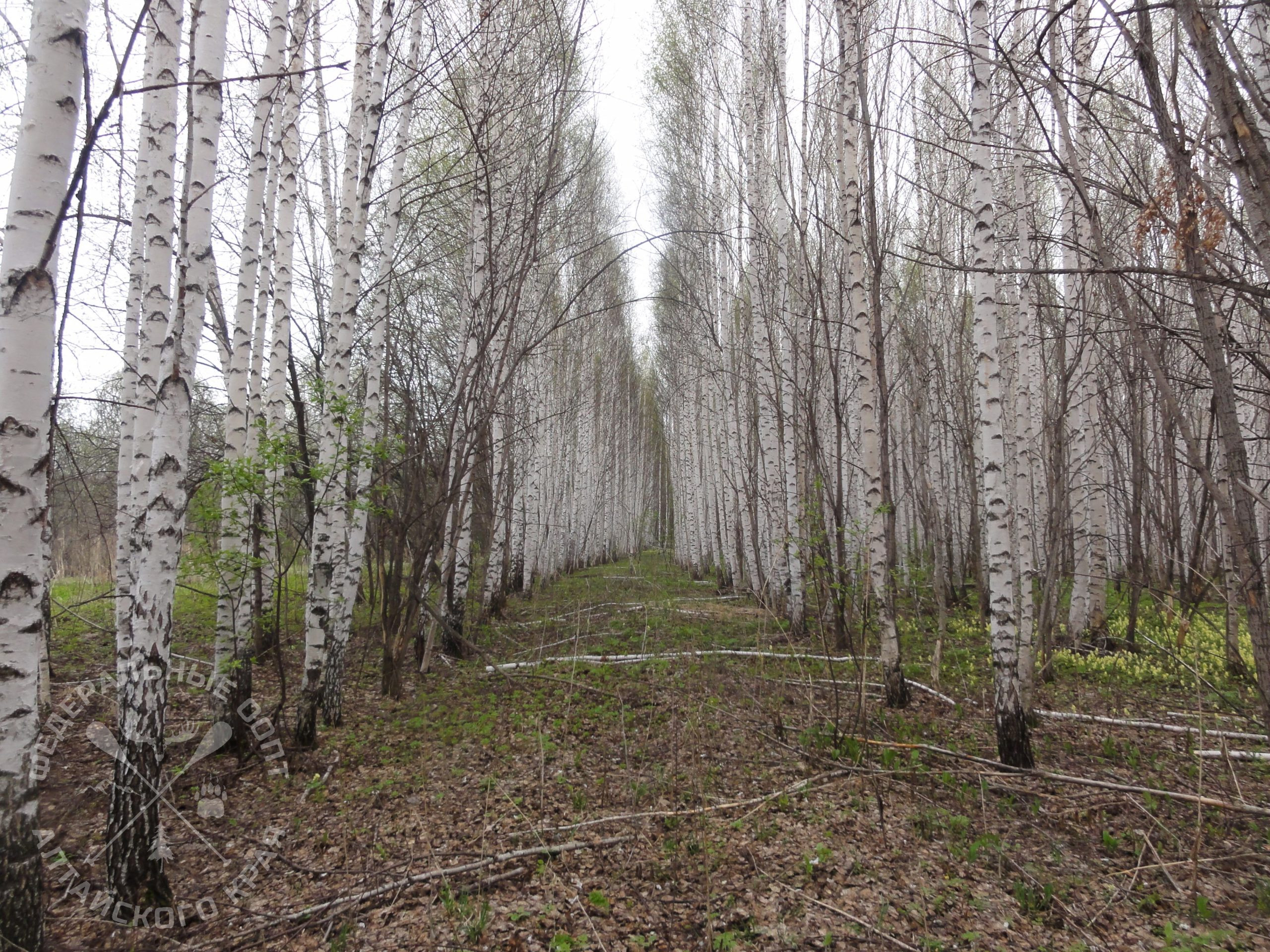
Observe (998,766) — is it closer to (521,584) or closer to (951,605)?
(951,605)

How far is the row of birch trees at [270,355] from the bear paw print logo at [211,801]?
49cm

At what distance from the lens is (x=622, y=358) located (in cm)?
2281

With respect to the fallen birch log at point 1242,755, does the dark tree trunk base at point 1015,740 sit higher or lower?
higher

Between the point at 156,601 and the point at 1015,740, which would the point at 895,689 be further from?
the point at 156,601

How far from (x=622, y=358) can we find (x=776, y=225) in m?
13.0

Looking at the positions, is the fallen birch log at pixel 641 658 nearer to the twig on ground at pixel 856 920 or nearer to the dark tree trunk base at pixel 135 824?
the twig on ground at pixel 856 920

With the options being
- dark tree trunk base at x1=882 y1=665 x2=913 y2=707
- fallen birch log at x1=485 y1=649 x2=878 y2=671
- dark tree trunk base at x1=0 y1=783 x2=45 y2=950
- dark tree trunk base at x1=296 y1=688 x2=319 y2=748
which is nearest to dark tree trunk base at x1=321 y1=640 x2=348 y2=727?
dark tree trunk base at x1=296 y1=688 x2=319 y2=748

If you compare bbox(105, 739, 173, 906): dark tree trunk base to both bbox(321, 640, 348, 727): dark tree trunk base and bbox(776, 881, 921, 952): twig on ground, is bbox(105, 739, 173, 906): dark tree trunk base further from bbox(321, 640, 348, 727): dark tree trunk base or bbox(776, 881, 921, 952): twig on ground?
bbox(776, 881, 921, 952): twig on ground

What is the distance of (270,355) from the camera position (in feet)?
19.8

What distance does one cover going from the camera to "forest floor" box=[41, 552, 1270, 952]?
2844mm

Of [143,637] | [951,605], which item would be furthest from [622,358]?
[143,637]

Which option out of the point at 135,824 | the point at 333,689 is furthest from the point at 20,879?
the point at 333,689

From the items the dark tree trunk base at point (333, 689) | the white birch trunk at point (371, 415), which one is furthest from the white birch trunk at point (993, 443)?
the dark tree trunk base at point (333, 689)

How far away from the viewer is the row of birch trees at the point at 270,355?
1.99 m
